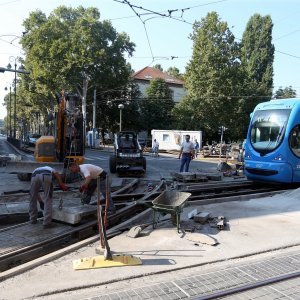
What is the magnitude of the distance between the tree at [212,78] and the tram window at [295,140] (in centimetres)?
3888

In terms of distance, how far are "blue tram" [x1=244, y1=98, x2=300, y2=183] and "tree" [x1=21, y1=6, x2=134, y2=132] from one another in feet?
122

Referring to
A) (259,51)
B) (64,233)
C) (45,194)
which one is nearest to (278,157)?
(45,194)

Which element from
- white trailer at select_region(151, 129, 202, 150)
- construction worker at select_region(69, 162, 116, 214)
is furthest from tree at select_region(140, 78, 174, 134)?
construction worker at select_region(69, 162, 116, 214)

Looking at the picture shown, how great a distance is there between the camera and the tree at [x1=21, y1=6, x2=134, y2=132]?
163 ft

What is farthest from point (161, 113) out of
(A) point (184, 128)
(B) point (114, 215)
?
(B) point (114, 215)

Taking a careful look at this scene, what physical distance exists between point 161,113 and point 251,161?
51.2 m

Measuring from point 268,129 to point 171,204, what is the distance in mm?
7121

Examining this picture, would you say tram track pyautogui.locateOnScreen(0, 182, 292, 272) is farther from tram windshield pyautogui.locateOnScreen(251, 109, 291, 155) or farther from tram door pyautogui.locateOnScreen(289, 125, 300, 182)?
tram windshield pyautogui.locateOnScreen(251, 109, 291, 155)

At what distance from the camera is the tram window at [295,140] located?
1379 cm

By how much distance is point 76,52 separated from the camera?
163ft

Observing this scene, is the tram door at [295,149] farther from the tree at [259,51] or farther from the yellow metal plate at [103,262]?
the tree at [259,51]

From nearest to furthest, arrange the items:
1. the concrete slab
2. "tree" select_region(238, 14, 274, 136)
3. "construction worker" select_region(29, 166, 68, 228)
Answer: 1. the concrete slab
2. "construction worker" select_region(29, 166, 68, 228)
3. "tree" select_region(238, 14, 274, 136)

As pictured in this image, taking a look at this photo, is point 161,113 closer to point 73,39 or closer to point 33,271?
point 73,39

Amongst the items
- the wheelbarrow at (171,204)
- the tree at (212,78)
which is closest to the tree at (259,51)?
the tree at (212,78)
